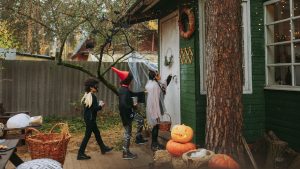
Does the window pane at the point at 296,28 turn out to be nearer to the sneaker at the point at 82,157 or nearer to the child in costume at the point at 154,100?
the child in costume at the point at 154,100

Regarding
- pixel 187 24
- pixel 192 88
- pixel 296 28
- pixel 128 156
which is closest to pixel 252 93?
pixel 192 88

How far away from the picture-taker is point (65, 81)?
12.4m

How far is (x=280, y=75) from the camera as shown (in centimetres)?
650

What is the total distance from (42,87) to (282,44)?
8.84 meters

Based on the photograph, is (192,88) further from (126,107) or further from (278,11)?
(278,11)

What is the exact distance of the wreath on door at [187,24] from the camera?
6621 mm

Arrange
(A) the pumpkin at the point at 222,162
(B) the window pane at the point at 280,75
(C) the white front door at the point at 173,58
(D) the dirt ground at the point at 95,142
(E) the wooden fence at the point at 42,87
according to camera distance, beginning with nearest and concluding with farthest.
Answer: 1. (A) the pumpkin at the point at 222,162
2. (B) the window pane at the point at 280,75
3. (D) the dirt ground at the point at 95,142
4. (C) the white front door at the point at 173,58
5. (E) the wooden fence at the point at 42,87

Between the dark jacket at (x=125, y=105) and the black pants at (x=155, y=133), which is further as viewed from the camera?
the black pants at (x=155, y=133)

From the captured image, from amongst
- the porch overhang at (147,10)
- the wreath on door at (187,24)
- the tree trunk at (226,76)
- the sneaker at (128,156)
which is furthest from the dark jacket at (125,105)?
the porch overhang at (147,10)

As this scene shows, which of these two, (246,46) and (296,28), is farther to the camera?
(246,46)

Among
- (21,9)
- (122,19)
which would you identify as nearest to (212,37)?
(122,19)

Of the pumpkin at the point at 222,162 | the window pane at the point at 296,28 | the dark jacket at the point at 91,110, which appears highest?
the window pane at the point at 296,28

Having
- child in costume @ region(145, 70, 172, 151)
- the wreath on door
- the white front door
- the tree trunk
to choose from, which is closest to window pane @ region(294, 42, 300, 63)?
the tree trunk

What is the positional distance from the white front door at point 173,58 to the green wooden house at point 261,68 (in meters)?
0.62
